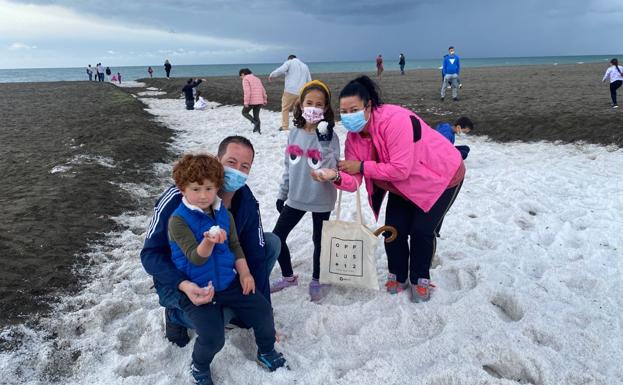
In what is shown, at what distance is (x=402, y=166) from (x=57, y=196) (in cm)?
471

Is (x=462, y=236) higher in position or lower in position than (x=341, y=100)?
lower

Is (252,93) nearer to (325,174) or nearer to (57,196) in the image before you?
(57,196)

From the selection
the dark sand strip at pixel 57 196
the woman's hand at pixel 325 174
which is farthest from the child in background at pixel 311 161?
the dark sand strip at pixel 57 196

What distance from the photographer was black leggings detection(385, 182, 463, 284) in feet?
10.2

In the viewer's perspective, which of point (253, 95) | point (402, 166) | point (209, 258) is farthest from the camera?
point (253, 95)

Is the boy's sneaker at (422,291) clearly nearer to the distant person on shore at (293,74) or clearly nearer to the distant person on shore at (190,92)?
the distant person on shore at (293,74)

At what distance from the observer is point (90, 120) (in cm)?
1252

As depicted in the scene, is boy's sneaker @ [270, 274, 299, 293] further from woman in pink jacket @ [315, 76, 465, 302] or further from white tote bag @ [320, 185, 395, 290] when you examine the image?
woman in pink jacket @ [315, 76, 465, 302]

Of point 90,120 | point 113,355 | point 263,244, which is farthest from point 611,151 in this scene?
point 90,120

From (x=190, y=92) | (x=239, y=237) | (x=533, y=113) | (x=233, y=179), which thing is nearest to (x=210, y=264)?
(x=239, y=237)

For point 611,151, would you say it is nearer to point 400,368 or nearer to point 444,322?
point 444,322

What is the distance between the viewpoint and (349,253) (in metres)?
3.19

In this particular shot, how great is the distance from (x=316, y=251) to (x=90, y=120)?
1150 cm

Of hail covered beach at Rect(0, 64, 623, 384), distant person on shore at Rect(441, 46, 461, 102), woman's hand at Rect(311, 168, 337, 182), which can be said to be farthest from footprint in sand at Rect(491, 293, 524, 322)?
distant person on shore at Rect(441, 46, 461, 102)
